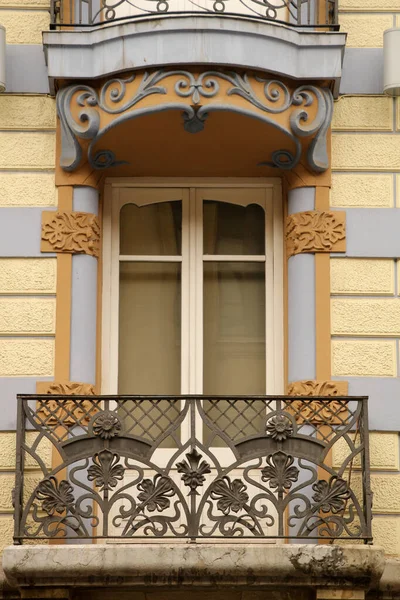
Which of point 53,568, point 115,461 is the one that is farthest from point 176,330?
point 53,568

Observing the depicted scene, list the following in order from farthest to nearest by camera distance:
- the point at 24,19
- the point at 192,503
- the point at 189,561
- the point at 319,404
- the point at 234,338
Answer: the point at 24,19
the point at 234,338
the point at 319,404
the point at 192,503
the point at 189,561

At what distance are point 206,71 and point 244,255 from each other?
1.71 metres

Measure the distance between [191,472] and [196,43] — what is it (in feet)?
11.7

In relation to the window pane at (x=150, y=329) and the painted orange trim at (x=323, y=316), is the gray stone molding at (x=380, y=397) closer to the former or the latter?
the painted orange trim at (x=323, y=316)

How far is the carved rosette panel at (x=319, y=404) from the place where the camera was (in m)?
12.6

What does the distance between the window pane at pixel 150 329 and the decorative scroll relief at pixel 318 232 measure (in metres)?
1.13

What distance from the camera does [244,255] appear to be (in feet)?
45.3

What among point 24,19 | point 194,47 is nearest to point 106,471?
point 194,47

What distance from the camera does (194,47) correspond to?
12984 millimetres

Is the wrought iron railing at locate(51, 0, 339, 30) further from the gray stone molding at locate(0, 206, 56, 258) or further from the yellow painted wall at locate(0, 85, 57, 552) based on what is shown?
the gray stone molding at locate(0, 206, 56, 258)

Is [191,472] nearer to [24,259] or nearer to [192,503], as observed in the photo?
[192,503]

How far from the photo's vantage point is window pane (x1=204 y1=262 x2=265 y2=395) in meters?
13.5

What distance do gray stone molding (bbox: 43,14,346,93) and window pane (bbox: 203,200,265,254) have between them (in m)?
1.39

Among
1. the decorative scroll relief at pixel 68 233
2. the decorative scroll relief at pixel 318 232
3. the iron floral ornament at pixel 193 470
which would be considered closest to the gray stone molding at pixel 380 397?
the decorative scroll relief at pixel 318 232
